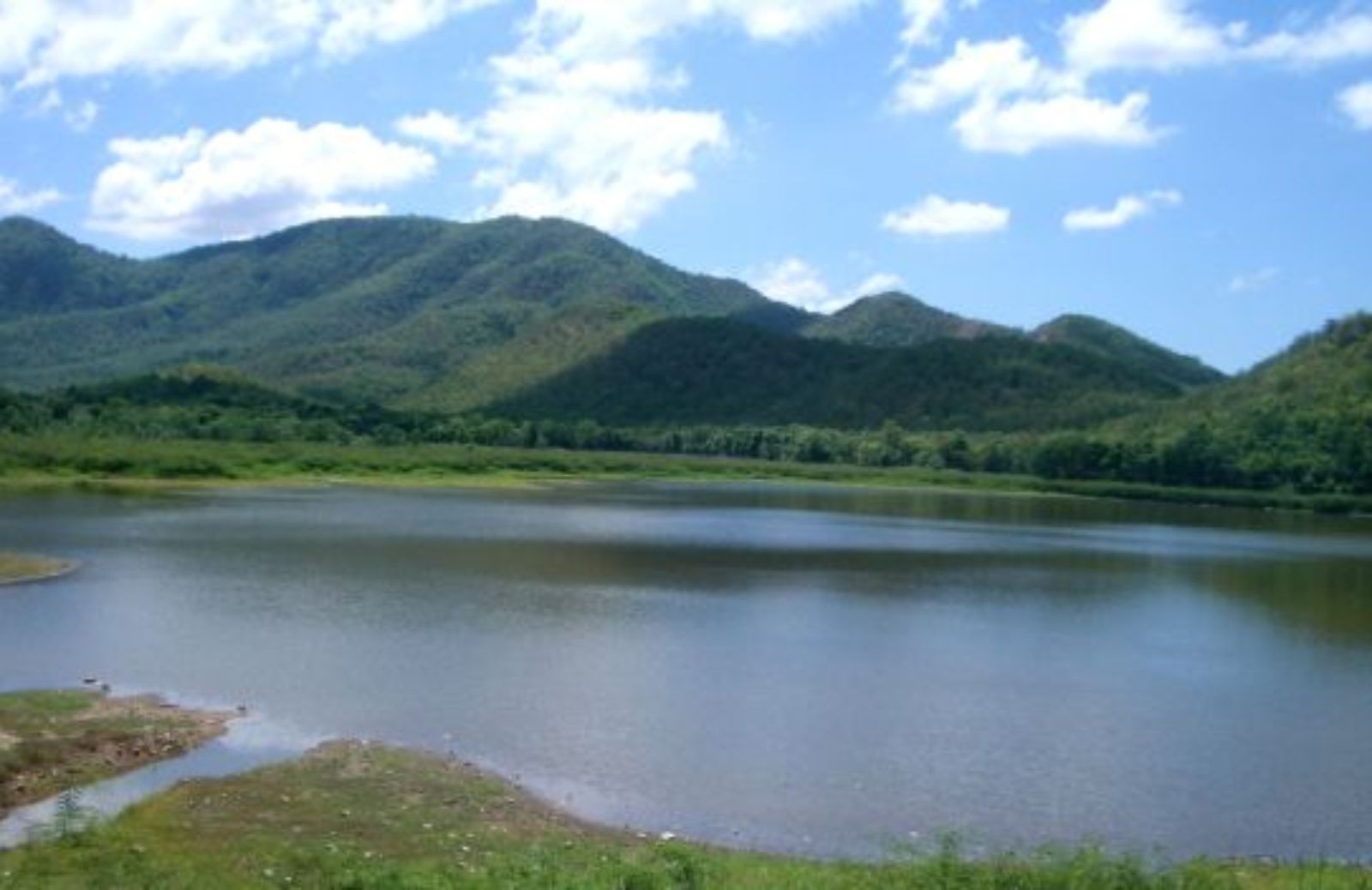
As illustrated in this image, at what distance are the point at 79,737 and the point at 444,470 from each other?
312ft

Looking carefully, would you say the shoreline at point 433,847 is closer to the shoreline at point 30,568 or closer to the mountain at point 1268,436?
the shoreline at point 30,568

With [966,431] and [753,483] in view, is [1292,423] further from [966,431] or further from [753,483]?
[966,431]

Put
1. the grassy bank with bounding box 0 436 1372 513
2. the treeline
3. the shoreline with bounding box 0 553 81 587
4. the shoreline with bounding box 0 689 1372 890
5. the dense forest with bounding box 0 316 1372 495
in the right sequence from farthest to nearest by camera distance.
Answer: the dense forest with bounding box 0 316 1372 495 → the treeline → the grassy bank with bounding box 0 436 1372 513 → the shoreline with bounding box 0 553 81 587 → the shoreline with bounding box 0 689 1372 890

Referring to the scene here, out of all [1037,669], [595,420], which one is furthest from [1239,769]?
[595,420]

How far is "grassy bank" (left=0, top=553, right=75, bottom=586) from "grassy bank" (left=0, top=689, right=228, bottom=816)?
636 inches

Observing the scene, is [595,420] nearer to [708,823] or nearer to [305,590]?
[305,590]

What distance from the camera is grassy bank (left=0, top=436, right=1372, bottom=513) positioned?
88.9 meters

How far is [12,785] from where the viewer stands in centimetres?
1905

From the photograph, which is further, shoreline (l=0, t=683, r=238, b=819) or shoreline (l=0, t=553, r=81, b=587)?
shoreline (l=0, t=553, r=81, b=587)

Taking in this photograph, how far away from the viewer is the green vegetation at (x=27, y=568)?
39594 mm

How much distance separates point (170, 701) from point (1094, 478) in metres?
121

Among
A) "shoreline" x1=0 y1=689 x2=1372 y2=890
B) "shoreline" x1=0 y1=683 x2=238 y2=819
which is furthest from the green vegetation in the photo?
"shoreline" x1=0 y1=689 x2=1372 y2=890

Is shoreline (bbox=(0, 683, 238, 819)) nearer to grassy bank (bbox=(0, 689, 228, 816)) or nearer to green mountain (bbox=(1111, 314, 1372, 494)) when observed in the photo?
grassy bank (bbox=(0, 689, 228, 816))

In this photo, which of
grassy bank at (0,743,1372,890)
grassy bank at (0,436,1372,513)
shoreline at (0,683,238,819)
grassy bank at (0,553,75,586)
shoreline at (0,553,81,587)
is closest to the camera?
grassy bank at (0,743,1372,890)
